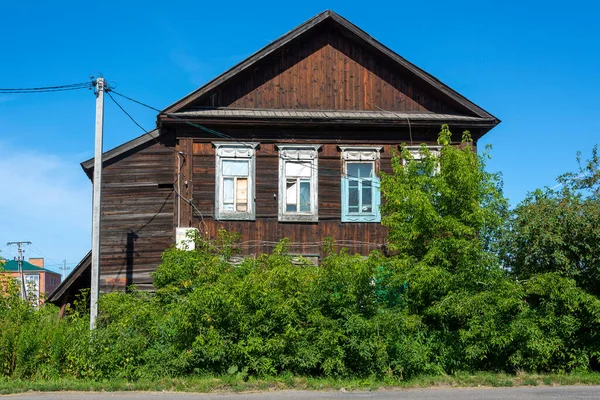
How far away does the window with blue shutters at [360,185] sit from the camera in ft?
59.9

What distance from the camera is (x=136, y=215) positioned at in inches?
721

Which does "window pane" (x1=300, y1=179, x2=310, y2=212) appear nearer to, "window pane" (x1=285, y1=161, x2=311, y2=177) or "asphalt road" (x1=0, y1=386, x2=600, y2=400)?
"window pane" (x1=285, y1=161, x2=311, y2=177)

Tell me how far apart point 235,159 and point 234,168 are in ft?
0.84

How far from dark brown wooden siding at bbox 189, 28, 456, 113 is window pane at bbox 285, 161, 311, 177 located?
1704mm

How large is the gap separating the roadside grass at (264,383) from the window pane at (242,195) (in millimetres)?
6066

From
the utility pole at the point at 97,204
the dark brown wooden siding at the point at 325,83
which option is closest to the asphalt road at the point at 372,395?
the utility pole at the point at 97,204

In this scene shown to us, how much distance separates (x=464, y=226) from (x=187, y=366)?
6827mm

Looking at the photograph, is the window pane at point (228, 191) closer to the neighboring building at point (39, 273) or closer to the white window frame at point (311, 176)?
the white window frame at point (311, 176)

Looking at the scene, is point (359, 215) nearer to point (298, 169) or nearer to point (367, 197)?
point (367, 197)

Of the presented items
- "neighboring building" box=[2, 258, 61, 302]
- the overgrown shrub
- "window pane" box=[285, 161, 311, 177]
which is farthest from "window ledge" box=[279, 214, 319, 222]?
"neighboring building" box=[2, 258, 61, 302]

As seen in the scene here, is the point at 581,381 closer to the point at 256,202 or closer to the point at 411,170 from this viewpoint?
the point at 411,170

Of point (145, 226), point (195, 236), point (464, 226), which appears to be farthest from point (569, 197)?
point (145, 226)

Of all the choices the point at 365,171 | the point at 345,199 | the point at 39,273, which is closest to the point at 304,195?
the point at 345,199

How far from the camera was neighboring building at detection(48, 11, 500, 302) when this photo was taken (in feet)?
59.0
